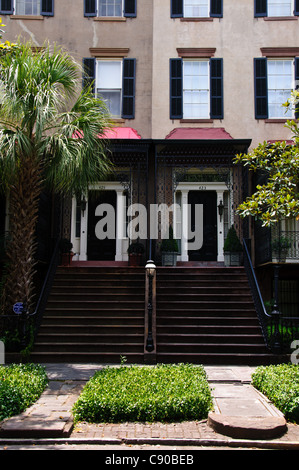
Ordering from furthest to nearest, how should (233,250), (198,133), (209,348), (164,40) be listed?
(164,40)
(198,133)
(233,250)
(209,348)

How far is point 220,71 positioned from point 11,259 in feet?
30.6

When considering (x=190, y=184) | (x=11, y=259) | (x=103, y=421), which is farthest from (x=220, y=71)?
(x=103, y=421)

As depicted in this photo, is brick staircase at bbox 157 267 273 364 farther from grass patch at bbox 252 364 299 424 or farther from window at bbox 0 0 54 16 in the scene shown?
window at bbox 0 0 54 16

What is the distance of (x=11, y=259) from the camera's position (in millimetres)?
10430

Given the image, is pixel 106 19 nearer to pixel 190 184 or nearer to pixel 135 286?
pixel 190 184

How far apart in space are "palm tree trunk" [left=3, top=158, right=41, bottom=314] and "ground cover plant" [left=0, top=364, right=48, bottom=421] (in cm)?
254

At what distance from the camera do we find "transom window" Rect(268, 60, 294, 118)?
49.3ft

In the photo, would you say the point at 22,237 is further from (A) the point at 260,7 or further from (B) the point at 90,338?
(A) the point at 260,7

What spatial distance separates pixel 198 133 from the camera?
14.8 meters

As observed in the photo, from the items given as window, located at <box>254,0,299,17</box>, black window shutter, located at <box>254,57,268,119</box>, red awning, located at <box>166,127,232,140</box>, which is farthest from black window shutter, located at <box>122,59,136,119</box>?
window, located at <box>254,0,299,17</box>

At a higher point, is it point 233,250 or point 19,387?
point 233,250

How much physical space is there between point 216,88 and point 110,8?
4.64 metres

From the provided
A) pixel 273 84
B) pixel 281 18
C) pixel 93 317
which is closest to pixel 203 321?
pixel 93 317

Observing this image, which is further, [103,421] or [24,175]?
[24,175]
